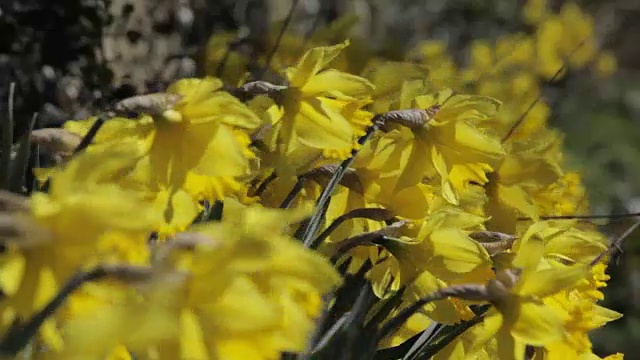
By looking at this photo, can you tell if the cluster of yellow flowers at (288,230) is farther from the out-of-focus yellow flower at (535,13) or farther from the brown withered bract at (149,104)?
the out-of-focus yellow flower at (535,13)

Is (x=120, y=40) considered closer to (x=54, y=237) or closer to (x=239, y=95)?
(x=239, y=95)

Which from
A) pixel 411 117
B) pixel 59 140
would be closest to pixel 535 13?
pixel 411 117

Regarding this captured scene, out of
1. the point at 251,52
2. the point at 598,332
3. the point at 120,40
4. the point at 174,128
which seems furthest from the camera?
the point at 598,332

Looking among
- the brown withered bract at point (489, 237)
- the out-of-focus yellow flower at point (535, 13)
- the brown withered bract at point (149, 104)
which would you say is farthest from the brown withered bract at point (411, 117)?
the out-of-focus yellow flower at point (535, 13)

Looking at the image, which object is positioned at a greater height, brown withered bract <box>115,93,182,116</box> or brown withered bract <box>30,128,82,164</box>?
brown withered bract <box>115,93,182,116</box>

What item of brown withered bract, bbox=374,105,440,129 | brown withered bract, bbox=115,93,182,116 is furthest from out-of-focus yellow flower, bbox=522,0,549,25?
brown withered bract, bbox=115,93,182,116

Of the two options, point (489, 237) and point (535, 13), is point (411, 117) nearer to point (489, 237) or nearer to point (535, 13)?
point (489, 237)

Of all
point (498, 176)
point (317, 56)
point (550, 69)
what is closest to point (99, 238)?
point (317, 56)

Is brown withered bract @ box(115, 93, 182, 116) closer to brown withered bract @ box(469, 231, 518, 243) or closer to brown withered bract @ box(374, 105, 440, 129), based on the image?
brown withered bract @ box(374, 105, 440, 129)
